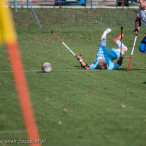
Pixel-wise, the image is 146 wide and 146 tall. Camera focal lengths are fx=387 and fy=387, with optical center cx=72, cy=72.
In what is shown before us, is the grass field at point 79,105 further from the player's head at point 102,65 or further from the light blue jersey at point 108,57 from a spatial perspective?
the light blue jersey at point 108,57

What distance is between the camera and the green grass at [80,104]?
21.2 feet

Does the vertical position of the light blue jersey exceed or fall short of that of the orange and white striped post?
it falls short

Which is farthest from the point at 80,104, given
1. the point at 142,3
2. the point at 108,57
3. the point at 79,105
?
the point at 142,3

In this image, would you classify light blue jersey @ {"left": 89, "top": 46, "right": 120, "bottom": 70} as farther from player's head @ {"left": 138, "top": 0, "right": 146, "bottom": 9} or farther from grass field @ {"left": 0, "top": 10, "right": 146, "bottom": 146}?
player's head @ {"left": 138, "top": 0, "right": 146, "bottom": 9}

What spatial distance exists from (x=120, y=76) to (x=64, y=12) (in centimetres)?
2153

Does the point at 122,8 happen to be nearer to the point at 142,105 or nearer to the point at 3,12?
the point at 142,105

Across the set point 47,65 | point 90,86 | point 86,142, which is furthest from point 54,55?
point 86,142

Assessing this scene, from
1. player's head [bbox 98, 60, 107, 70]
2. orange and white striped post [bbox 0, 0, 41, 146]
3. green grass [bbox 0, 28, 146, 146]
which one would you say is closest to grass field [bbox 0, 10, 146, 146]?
green grass [bbox 0, 28, 146, 146]

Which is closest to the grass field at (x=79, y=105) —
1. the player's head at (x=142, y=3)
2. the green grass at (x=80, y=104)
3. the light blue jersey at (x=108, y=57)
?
the green grass at (x=80, y=104)

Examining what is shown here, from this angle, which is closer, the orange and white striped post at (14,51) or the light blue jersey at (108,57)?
the orange and white striped post at (14,51)

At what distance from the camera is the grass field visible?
644 centimetres

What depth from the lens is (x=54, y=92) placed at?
385 inches

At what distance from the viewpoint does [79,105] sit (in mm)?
8383

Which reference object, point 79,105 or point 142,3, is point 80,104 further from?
point 142,3
